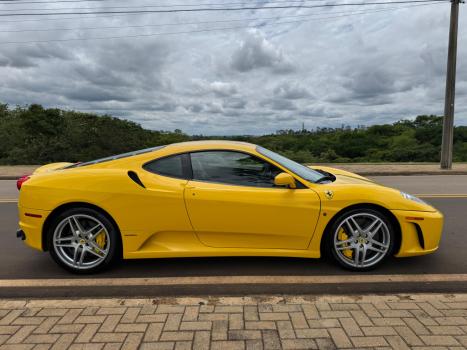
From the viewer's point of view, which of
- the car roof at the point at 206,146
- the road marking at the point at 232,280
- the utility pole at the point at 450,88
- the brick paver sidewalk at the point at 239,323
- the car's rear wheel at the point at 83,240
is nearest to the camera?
the brick paver sidewalk at the point at 239,323

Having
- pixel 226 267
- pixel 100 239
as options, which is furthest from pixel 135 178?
pixel 226 267

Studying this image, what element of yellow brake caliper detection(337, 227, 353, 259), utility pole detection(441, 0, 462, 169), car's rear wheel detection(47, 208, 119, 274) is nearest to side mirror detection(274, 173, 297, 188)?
yellow brake caliper detection(337, 227, 353, 259)

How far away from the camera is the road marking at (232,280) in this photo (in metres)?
3.42

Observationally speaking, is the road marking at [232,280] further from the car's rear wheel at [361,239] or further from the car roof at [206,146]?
the car roof at [206,146]

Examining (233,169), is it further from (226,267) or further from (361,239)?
(361,239)

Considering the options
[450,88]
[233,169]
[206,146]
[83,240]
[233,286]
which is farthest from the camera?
[450,88]

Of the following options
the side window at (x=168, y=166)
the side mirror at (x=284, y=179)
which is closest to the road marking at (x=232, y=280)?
the side mirror at (x=284, y=179)

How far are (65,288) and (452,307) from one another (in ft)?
10.6

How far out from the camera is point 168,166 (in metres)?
3.79

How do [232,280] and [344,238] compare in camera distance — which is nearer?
[232,280]

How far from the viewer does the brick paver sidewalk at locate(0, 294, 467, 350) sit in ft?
8.15

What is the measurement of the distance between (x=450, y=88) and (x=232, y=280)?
14.0 metres

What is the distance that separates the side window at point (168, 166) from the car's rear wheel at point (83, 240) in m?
0.66

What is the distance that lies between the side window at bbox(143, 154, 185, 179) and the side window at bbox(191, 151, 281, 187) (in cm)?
13
